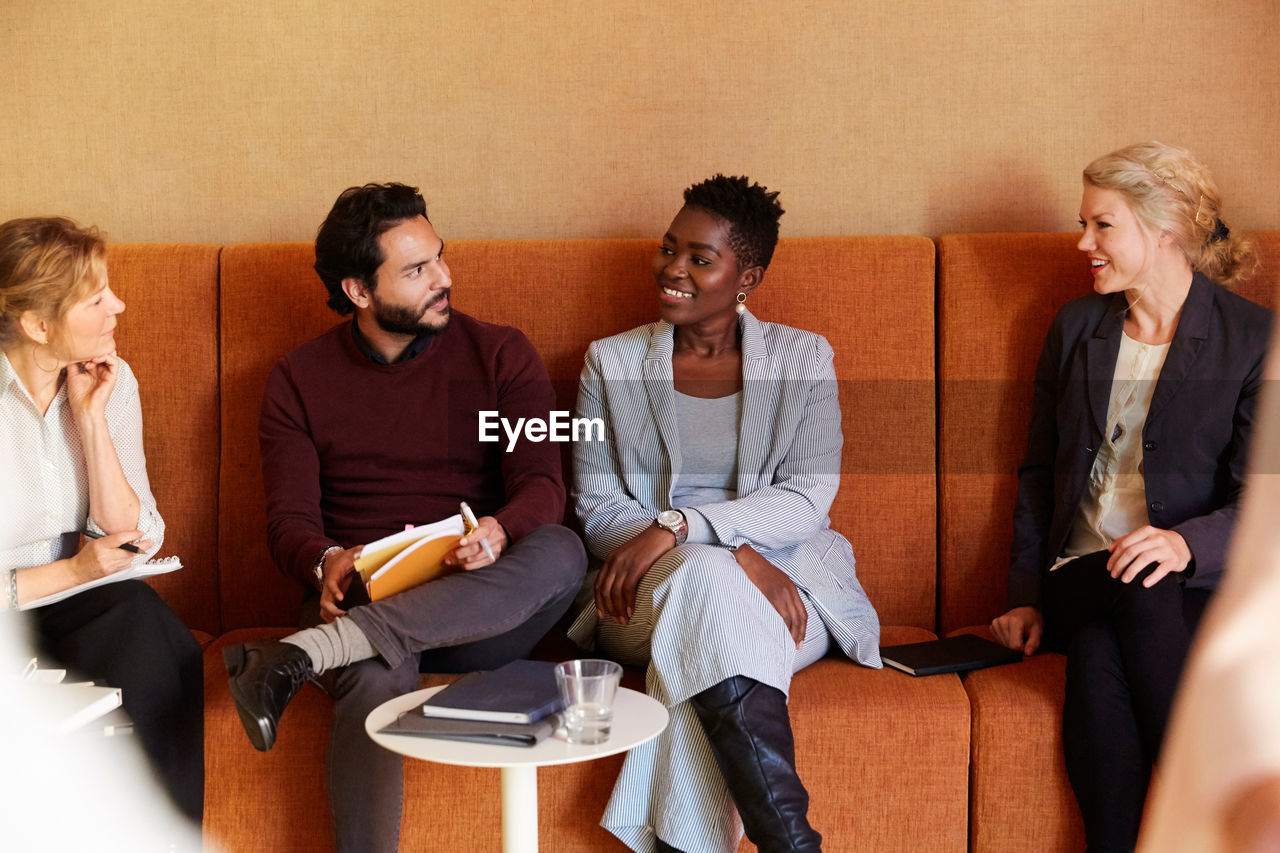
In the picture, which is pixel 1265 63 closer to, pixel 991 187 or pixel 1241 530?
pixel 991 187

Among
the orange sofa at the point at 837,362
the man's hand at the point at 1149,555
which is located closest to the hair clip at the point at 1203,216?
the orange sofa at the point at 837,362

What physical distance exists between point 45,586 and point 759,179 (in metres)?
1.66

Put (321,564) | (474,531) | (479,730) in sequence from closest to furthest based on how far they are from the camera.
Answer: (479,730) < (474,531) < (321,564)

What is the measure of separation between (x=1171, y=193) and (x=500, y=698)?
1.54 metres

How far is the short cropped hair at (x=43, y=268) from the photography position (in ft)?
6.20

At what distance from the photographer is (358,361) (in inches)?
88.8

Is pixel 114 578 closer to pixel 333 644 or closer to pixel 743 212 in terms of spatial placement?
pixel 333 644

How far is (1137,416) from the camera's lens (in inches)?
83.6

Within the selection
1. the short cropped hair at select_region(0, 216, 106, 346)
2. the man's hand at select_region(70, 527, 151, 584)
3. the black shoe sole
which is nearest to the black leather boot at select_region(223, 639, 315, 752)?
the black shoe sole

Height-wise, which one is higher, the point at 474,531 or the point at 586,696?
the point at 474,531

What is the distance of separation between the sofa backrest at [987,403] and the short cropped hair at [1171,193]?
224mm

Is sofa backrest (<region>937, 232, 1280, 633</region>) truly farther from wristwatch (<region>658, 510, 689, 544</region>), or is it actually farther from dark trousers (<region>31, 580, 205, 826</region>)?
dark trousers (<region>31, 580, 205, 826</region>)

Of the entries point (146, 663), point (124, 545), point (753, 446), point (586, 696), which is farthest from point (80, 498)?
point (753, 446)

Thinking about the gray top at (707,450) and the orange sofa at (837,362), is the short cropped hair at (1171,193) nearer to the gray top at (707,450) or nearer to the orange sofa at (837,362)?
the orange sofa at (837,362)
